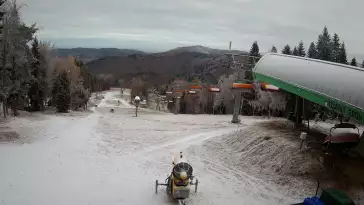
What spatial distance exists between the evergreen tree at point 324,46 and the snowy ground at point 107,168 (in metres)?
37.2

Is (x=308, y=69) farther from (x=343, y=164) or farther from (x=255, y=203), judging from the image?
(x=255, y=203)

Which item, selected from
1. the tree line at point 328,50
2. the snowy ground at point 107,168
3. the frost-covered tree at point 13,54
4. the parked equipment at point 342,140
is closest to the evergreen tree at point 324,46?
the tree line at point 328,50

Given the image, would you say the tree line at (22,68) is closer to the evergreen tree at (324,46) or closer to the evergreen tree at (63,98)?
the evergreen tree at (63,98)

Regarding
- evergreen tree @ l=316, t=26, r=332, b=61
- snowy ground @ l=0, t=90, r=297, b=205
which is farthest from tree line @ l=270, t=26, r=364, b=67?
snowy ground @ l=0, t=90, r=297, b=205

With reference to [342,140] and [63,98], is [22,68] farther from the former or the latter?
[342,140]

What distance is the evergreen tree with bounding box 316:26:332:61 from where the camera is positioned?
53653mm

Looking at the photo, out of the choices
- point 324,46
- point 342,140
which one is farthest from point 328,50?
point 342,140

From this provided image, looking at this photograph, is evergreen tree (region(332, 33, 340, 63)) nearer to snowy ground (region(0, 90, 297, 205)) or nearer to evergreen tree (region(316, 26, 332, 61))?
evergreen tree (region(316, 26, 332, 61))

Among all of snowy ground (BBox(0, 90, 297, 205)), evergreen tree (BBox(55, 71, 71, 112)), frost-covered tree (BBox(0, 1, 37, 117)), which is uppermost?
frost-covered tree (BBox(0, 1, 37, 117))

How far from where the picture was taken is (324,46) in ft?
179

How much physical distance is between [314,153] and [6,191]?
50.0 ft

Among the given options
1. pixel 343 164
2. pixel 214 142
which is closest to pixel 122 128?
pixel 214 142

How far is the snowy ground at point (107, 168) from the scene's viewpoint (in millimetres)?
13188

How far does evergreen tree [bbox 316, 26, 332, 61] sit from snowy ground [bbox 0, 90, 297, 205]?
37189mm
